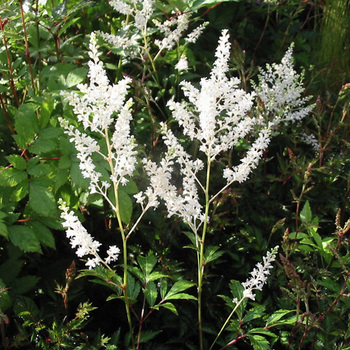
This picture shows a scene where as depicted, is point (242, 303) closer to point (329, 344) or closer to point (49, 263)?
point (329, 344)

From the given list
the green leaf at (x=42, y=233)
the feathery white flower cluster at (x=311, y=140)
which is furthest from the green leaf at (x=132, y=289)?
the feathery white flower cluster at (x=311, y=140)

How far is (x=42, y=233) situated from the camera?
2.06 m

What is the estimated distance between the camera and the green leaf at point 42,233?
2.04 metres

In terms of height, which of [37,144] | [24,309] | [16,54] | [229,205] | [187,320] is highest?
[16,54]

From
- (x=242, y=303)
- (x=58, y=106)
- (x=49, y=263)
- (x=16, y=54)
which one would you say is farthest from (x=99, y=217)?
(x=16, y=54)

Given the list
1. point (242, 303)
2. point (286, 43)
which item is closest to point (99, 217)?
point (242, 303)

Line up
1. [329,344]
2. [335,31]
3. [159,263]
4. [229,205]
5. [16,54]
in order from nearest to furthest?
1. [329,344]
2. [159,263]
3. [229,205]
4. [16,54]
5. [335,31]

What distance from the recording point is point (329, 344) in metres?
1.91

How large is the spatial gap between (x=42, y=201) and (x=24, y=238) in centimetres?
18

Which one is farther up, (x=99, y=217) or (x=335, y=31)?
(x=335, y=31)

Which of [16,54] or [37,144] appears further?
[16,54]

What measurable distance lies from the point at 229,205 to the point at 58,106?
3.55ft

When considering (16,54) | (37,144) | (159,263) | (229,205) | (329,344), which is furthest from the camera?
(16,54)

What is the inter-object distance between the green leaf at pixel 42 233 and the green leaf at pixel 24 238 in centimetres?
7
